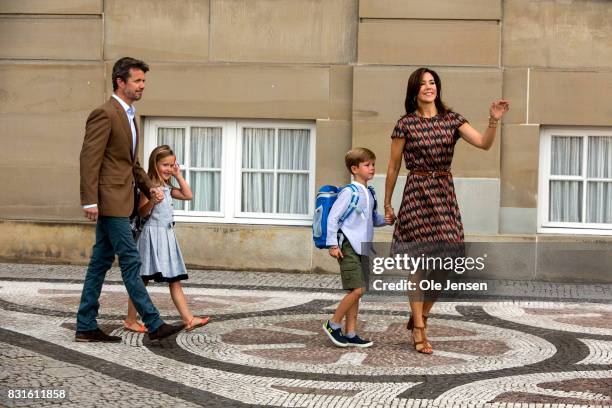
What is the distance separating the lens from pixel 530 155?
1254 cm

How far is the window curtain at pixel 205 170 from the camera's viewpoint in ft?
43.7

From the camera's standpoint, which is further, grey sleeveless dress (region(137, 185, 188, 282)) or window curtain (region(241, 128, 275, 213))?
window curtain (region(241, 128, 275, 213))

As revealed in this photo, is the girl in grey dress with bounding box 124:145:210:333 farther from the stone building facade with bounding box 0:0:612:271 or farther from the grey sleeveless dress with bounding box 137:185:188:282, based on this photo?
the stone building facade with bounding box 0:0:612:271

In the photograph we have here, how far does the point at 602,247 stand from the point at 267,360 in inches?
220

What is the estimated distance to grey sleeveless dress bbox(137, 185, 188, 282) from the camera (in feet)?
28.5

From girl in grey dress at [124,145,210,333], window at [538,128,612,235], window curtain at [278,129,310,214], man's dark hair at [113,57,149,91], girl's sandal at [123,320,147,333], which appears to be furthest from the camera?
window curtain at [278,129,310,214]

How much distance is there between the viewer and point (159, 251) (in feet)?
28.6

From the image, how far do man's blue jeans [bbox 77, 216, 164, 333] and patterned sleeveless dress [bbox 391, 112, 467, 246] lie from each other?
184 centimetres

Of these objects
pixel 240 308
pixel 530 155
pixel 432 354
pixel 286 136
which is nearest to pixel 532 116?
pixel 530 155

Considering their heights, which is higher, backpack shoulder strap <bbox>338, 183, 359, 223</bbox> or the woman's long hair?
the woman's long hair

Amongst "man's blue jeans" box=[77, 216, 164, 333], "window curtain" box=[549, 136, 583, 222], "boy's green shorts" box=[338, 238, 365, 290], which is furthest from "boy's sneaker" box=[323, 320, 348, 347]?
"window curtain" box=[549, 136, 583, 222]

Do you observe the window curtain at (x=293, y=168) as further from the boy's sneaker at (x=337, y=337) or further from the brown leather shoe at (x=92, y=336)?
the brown leather shoe at (x=92, y=336)

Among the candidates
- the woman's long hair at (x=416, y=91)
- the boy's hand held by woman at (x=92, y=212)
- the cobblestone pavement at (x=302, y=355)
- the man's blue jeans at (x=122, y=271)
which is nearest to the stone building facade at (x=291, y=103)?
the cobblestone pavement at (x=302, y=355)

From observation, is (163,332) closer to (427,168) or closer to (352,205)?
(352,205)
